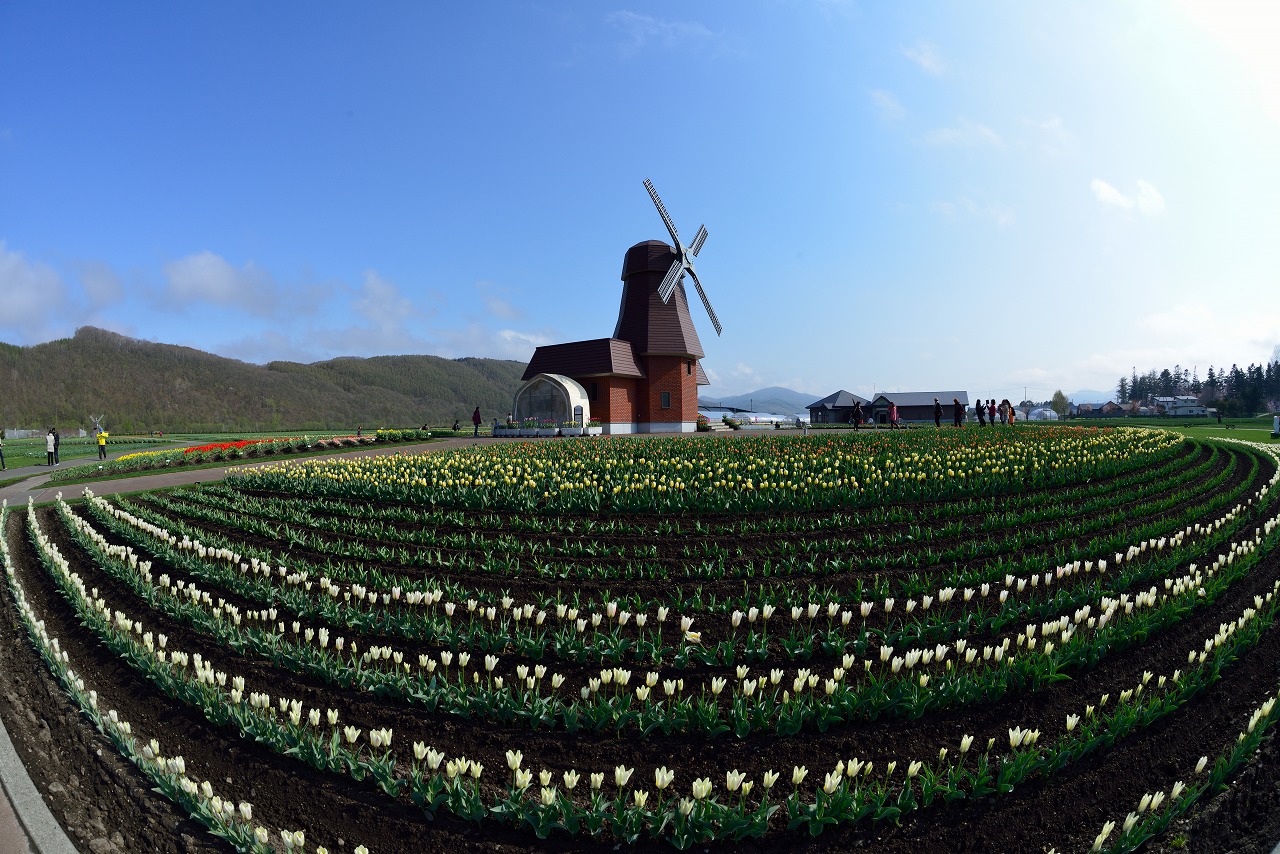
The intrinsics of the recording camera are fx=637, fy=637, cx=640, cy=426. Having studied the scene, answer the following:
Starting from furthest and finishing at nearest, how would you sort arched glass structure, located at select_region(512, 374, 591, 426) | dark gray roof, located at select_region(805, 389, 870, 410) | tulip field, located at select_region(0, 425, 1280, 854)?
dark gray roof, located at select_region(805, 389, 870, 410) < arched glass structure, located at select_region(512, 374, 591, 426) < tulip field, located at select_region(0, 425, 1280, 854)

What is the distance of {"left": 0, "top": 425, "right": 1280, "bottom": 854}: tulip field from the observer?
3586mm

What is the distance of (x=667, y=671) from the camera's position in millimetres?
5395

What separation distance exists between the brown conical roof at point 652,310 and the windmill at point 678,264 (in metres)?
0.45

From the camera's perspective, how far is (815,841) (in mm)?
3441

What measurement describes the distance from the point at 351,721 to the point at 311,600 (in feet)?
8.81

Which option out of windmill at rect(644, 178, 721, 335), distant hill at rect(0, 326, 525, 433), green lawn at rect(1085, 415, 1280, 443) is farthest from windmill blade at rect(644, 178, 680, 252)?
distant hill at rect(0, 326, 525, 433)

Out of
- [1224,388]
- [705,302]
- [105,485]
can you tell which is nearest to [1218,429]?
[705,302]

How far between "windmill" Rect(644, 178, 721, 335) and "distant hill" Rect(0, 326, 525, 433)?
64110 millimetres

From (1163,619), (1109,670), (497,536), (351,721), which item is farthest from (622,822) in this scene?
(497,536)

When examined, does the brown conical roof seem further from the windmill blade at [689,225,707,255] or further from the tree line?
the tree line

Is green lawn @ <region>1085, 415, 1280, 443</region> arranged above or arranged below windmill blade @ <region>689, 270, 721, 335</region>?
below

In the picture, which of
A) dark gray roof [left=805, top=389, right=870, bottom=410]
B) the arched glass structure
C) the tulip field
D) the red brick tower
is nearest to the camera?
the tulip field

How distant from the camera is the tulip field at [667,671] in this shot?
359 cm

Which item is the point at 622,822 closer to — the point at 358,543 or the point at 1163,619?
the point at 1163,619
